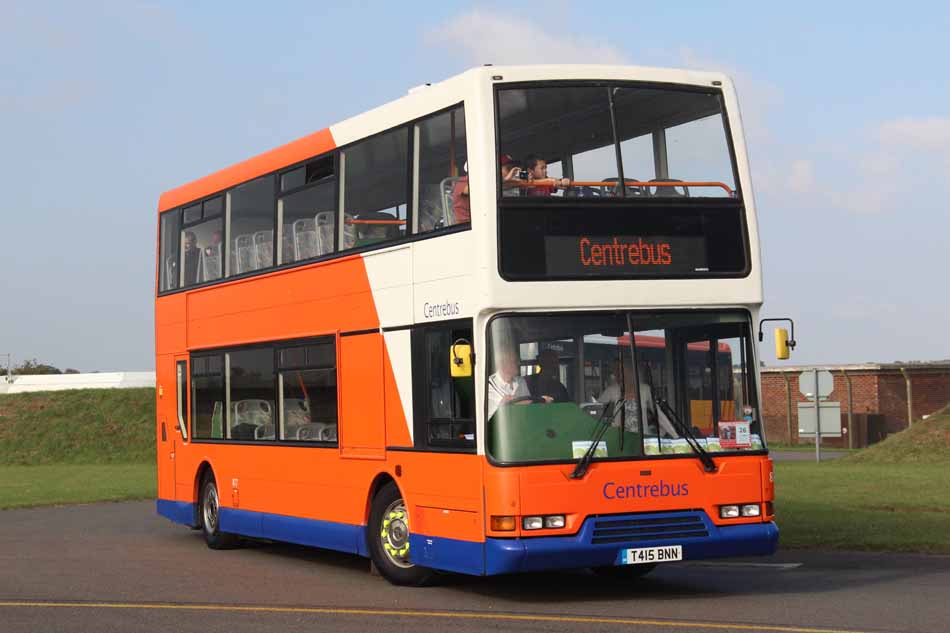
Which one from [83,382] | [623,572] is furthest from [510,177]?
[83,382]

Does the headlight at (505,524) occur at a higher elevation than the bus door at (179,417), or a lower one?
lower

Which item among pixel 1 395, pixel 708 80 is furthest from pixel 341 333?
pixel 1 395

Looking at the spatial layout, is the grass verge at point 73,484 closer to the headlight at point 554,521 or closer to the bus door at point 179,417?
the bus door at point 179,417

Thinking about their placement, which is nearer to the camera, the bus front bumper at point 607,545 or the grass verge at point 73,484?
the bus front bumper at point 607,545

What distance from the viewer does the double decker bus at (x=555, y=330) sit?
11.9m

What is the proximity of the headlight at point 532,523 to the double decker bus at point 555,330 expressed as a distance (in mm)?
14

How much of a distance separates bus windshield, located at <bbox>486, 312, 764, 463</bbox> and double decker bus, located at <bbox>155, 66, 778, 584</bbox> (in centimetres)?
2

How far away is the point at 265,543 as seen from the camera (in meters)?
19.5

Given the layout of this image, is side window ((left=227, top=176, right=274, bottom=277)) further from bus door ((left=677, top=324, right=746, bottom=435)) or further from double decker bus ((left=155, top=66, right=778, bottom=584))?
bus door ((left=677, top=324, right=746, bottom=435))

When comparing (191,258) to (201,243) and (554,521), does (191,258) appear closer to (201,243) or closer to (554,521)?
(201,243)

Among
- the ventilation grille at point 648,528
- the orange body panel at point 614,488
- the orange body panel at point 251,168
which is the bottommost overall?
the ventilation grille at point 648,528

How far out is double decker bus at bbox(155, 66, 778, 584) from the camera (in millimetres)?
11906

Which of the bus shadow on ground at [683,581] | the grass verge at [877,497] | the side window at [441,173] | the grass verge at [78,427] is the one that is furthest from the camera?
the grass verge at [78,427]

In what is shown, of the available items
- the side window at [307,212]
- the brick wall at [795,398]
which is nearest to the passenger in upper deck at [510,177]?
the side window at [307,212]
